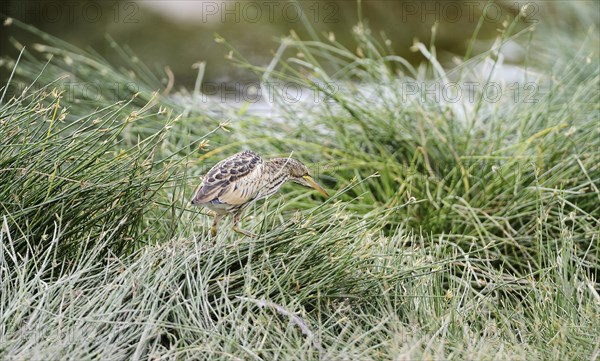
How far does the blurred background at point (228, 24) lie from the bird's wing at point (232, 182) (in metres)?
4.68

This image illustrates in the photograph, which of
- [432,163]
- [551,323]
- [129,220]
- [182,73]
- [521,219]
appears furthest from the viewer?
[182,73]

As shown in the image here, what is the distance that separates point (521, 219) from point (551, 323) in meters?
1.27

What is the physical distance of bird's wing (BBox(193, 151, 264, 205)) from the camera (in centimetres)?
325

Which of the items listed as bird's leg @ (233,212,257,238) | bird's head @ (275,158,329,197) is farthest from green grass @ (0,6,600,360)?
bird's head @ (275,158,329,197)

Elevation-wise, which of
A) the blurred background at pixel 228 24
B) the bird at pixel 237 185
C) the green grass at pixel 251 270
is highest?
the bird at pixel 237 185

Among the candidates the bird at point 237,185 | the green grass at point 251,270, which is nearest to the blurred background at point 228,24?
the green grass at point 251,270

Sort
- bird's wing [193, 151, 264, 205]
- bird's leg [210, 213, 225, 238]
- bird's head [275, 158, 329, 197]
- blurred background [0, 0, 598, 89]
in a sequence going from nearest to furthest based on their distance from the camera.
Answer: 1. bird's wing [193, 151, 264, 205]
2. bird's leg [210, 213, 225, 238]
3. bird's head [275, 158, 329, 197]
4. blurred background [0, 0, 598, 89]

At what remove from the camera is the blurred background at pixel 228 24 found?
8.45m

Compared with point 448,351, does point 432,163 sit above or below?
below

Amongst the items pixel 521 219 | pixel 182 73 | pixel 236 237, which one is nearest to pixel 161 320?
pixel 236 237

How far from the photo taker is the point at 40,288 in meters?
3.01

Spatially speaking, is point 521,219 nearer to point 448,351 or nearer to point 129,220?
point 448,351

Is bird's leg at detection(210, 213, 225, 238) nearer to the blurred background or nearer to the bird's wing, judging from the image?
the bird's wing

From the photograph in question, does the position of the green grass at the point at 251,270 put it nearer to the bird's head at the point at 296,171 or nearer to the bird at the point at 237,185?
the bird at the point at 237,185
